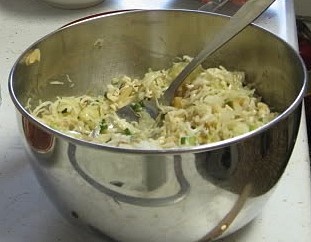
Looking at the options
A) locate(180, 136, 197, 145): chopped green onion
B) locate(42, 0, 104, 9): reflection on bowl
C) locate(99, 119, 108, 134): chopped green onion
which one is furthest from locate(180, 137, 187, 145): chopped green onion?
locate(42, 0, 104, 9): reflection on bowl

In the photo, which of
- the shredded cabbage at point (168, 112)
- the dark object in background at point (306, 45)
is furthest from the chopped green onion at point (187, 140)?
the dark object in background at point (306, 45)

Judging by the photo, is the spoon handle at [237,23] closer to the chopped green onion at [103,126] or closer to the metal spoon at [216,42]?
the metal spoon at [216,42]

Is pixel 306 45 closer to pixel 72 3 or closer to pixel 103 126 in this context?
pixel 72 3

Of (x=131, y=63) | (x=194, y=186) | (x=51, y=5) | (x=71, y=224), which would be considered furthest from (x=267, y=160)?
(x=51, y=5)

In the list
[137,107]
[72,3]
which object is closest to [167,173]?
Answer: [137,107]

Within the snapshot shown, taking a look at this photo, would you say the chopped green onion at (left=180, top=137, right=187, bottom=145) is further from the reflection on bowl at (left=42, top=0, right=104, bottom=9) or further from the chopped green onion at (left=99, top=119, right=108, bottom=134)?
the reflection on bowl at (left=42, top=0, right=104, bottom=9)

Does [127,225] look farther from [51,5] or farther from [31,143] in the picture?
[51,5]

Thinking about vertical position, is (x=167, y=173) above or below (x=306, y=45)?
above
